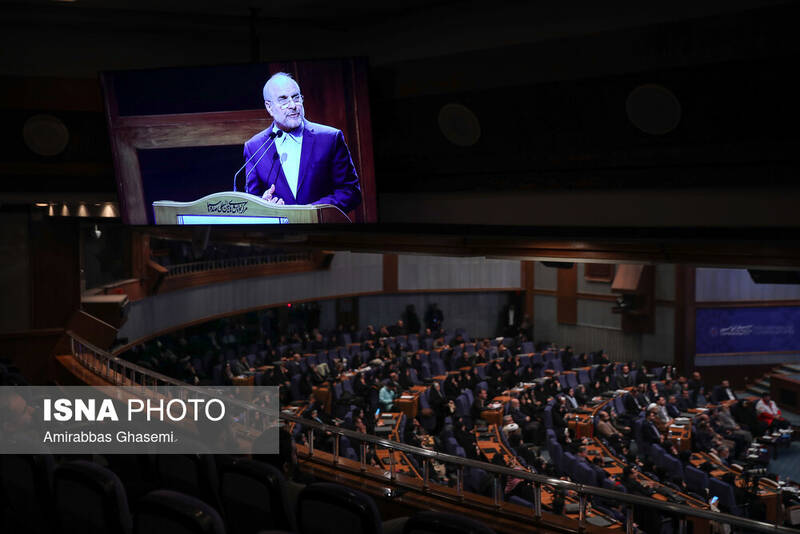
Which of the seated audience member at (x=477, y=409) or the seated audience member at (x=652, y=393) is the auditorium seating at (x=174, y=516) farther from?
the seated audience member at (x=652, y=393)

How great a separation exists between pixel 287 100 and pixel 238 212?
101cm

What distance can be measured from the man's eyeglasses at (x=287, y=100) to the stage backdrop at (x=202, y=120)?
65mm

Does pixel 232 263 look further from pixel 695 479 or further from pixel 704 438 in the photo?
pixel 695 479

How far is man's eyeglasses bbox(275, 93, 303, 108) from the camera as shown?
5027mm

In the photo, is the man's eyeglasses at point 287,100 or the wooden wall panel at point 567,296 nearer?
the man's eyeglasses at point 287,100

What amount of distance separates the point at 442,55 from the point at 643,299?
51.5ft

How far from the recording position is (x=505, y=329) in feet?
80.9

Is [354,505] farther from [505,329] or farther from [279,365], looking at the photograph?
[505,329]

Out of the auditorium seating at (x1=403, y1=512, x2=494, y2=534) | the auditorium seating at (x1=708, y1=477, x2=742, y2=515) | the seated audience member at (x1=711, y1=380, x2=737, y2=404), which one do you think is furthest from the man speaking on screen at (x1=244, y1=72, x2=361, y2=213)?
the seated audience member at (x1=711, y1=380, x2=737, y2=404)

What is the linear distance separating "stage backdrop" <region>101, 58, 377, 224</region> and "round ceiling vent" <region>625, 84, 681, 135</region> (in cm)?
187

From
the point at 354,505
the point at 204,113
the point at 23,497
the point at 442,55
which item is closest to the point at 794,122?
the point at 442,55

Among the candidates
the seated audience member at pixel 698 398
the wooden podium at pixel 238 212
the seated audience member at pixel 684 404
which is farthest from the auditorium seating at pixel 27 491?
the seated audience member at pixel 698 398

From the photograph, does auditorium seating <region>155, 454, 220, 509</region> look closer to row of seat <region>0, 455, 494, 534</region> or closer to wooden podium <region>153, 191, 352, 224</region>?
row of seat <region>0, 455, 494, 534</region>

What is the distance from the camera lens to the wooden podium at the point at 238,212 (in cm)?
527
